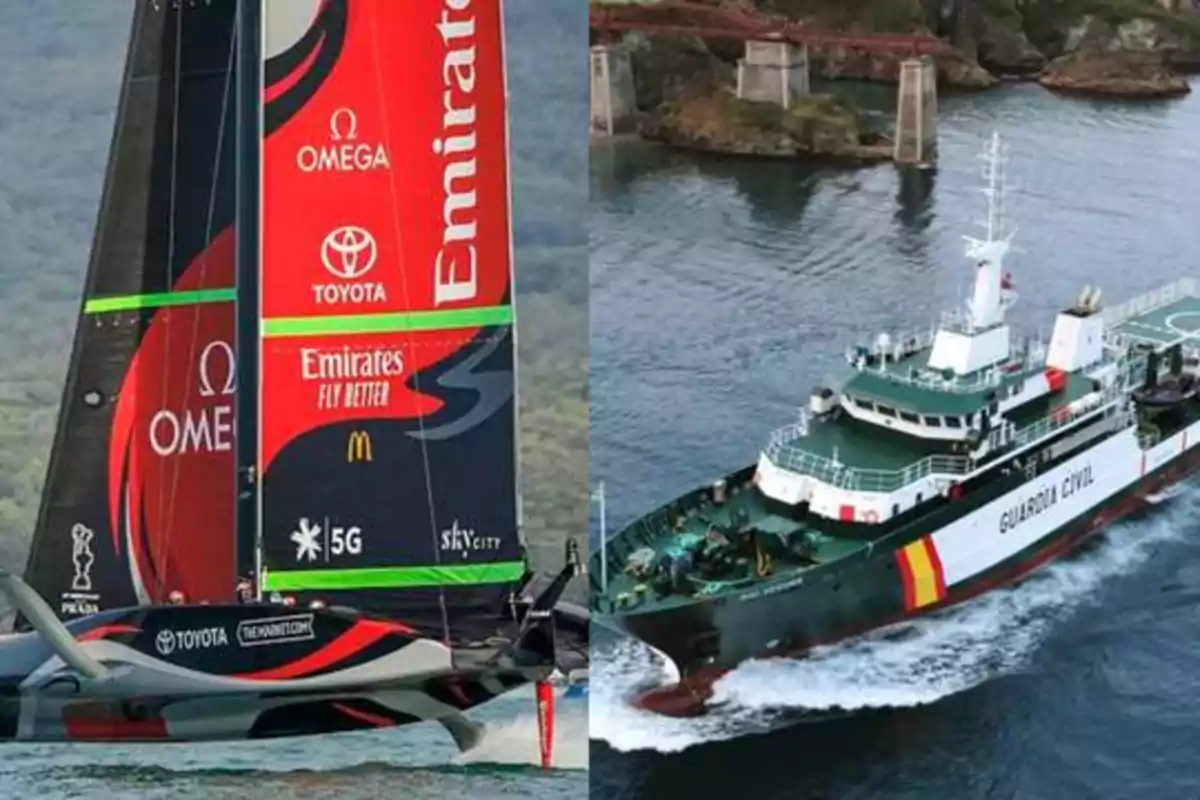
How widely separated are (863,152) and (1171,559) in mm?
1296

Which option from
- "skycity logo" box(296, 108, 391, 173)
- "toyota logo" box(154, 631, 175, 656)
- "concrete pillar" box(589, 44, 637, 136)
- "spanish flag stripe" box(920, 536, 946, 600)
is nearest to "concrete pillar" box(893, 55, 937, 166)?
"concrete pillar" box(589, 44, 637, 136)

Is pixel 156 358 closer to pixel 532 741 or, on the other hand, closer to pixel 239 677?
pixel 239 677

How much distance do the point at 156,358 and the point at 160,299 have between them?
13 cm

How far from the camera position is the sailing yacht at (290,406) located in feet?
12.1

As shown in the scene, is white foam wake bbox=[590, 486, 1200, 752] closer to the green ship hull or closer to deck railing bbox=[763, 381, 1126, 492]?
the green ship hull

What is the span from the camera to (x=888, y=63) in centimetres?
420

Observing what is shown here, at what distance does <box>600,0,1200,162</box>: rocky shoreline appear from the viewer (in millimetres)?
4117

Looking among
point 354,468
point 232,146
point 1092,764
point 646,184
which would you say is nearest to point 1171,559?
point 1092,764

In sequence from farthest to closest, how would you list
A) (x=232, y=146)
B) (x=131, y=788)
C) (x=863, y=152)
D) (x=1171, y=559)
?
1. (x=1171, y=559)
2. (x=863, y=152)
3. (x=131, y=788)
4. (x=232, y=146)

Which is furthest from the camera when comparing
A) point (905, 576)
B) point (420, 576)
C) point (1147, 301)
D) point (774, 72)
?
point (1147, 301)

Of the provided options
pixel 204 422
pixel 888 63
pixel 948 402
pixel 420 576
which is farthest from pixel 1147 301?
pixel 204 422

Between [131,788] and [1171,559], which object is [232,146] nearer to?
[131,788]

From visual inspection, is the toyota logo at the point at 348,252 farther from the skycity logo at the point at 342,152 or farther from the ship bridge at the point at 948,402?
the ship bridge at the point at 948,402

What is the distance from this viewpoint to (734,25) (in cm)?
413
